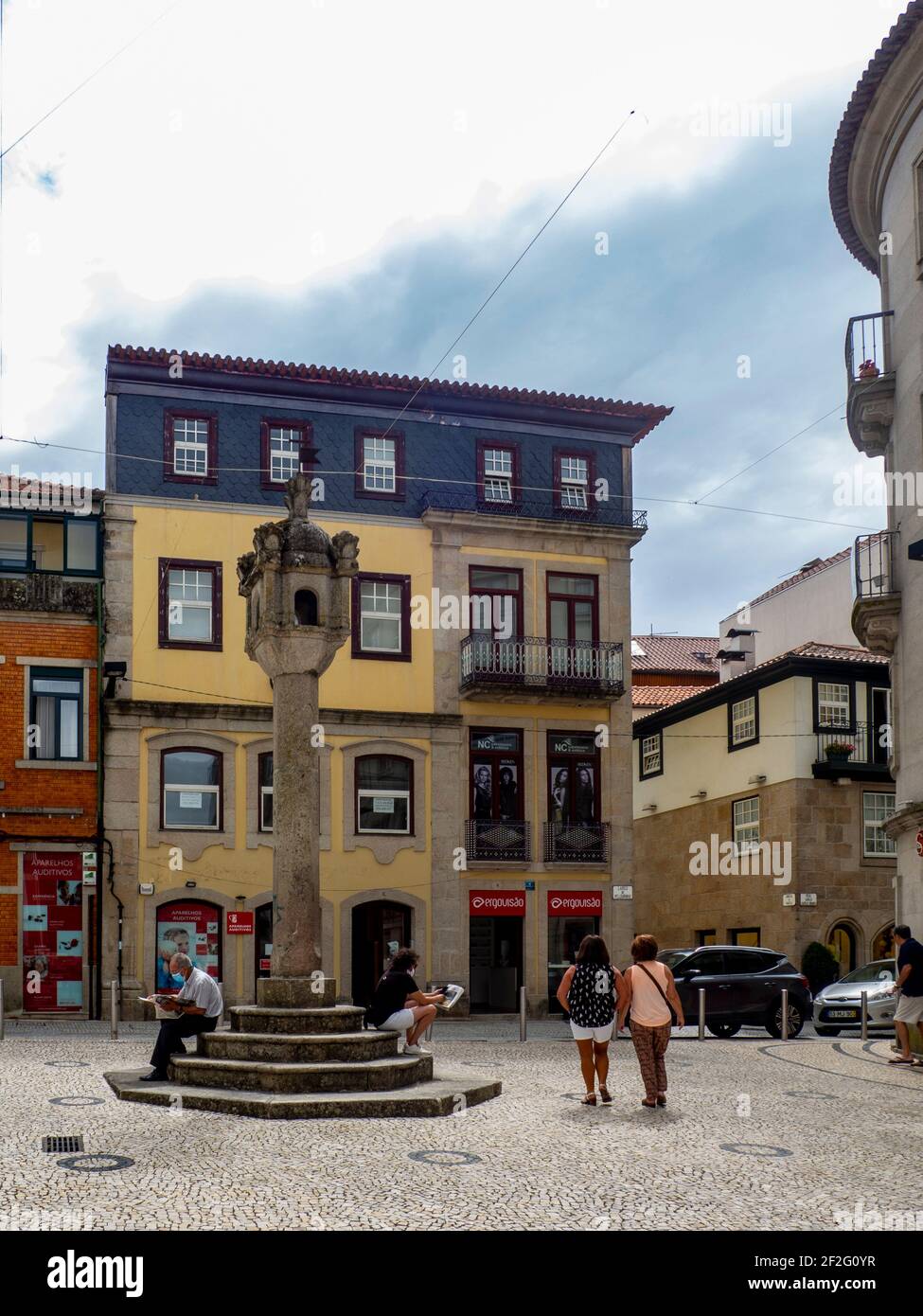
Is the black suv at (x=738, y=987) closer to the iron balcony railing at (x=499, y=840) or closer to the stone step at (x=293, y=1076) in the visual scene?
the iron balcony railing at (x=499, y=840)

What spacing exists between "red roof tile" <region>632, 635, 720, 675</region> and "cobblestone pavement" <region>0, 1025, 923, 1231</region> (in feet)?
110

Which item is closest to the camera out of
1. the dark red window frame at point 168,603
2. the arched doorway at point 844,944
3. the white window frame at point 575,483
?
the dark red window frame at point 168,603

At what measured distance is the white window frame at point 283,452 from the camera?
33.1m

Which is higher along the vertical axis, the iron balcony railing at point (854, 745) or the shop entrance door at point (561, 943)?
the iron balcony railing at point (854, 745)

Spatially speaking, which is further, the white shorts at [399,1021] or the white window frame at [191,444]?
the white window frame at [191,444]

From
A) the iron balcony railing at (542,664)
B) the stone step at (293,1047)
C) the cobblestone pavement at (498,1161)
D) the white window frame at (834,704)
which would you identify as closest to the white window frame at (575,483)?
the iron balcony railing at (542,664)

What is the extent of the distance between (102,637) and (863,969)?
15848mm

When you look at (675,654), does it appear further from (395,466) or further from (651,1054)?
(651,1054)

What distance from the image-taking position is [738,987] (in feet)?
86.5

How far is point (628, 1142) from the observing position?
11938 mm

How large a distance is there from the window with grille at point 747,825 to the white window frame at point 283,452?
13977 mm

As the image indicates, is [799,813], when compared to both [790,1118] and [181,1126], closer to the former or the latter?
[790,1118]

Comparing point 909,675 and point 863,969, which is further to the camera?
point 863,969
